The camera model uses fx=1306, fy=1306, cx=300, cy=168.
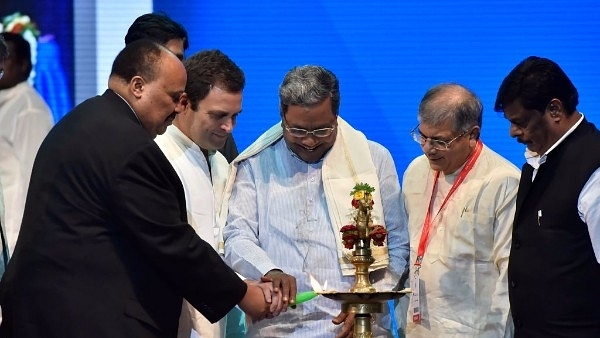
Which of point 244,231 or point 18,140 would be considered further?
point 18,140

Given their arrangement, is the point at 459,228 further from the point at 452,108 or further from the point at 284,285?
the point at 284,285

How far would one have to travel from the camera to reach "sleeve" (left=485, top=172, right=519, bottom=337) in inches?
182

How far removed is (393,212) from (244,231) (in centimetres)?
53

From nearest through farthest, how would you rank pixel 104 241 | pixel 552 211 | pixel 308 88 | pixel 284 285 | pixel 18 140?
1. pixel 104 241
2. pixel 284 285
3. pixel 552 211
4. pixel 308 88
5. pixel 18 140

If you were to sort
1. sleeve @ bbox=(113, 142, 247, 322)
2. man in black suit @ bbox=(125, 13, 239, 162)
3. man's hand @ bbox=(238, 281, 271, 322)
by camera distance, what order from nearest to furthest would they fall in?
sleeve @ bbox=(113, 142, 247, 322)
man's hand @ bbox=(238, 281, 271, 322)
man in black suit @ bbox=(125, 13, 239, 162)

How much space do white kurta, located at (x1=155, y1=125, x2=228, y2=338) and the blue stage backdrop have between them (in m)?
1.58

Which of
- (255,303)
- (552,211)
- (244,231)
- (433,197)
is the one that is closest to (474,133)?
(433,197)

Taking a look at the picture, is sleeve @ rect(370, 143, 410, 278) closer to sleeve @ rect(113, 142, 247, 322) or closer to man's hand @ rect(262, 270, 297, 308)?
man's hand @ rect(262, 270, 297, 308)

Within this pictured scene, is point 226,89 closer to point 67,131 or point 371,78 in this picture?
point 67,131

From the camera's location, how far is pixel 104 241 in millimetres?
3828

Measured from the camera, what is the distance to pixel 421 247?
473cm

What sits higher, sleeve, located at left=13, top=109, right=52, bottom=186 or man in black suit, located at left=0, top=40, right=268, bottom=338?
sleeve, located at left=13, top=109, right=52, bottom=186

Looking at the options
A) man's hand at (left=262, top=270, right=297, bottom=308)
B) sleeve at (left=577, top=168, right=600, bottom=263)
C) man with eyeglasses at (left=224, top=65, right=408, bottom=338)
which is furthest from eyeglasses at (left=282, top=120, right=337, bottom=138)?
sleeve at (left=577, top=168, right=600, bottom=263)

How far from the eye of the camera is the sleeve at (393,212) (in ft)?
15.0
